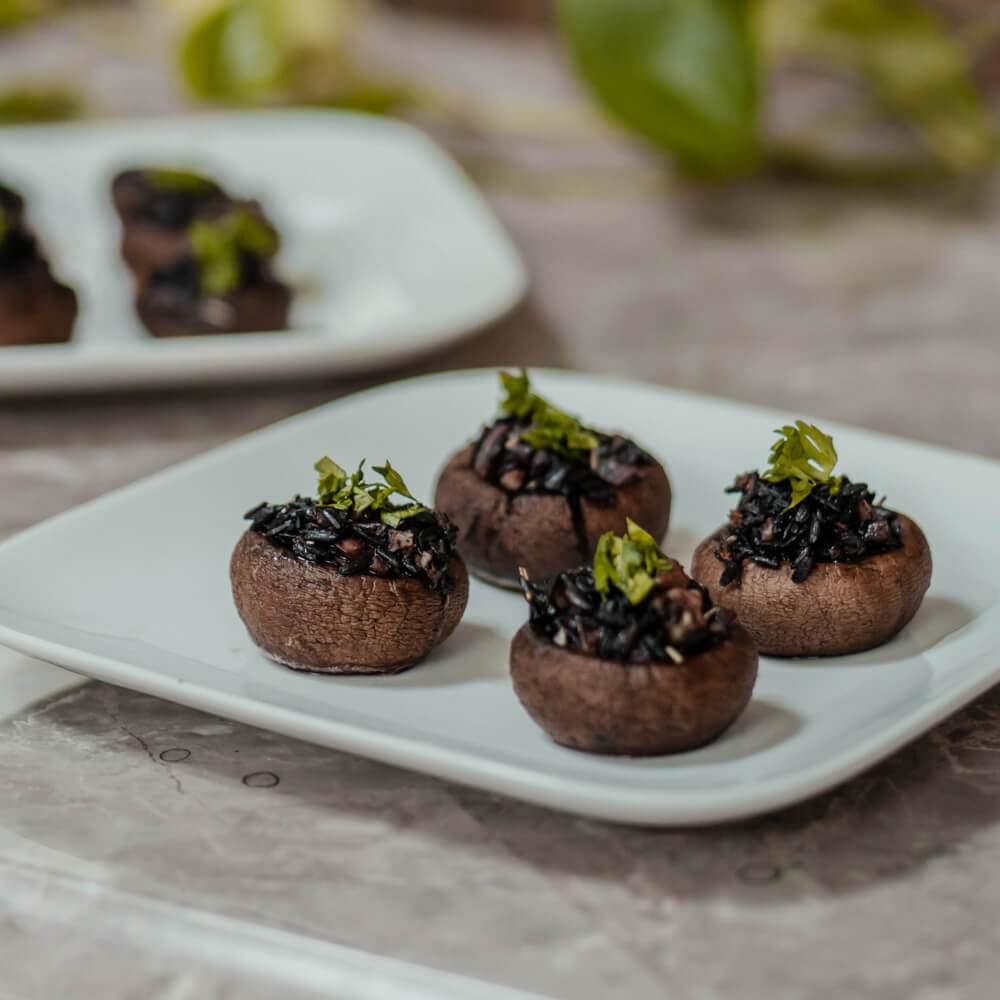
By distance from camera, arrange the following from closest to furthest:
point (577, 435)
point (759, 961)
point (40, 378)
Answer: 1. point (759, 961)
2. point (577, 435)
3. point (40, 378)

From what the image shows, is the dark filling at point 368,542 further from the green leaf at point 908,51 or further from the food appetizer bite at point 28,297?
the green leaf at point 908,51

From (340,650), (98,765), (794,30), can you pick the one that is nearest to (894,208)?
(794,30)

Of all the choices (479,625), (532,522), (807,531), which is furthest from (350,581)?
(807,531)

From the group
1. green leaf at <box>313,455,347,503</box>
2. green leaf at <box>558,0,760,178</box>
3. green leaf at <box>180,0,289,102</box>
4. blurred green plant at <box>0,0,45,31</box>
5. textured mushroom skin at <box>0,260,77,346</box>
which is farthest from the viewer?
blurred green plant at <box>0,0,45,31</box>

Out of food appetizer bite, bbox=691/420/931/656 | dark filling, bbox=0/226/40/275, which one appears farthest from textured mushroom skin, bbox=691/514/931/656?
dark filling, bbox=0/226/40/275

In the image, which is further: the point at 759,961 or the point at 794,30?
the point at 794,30

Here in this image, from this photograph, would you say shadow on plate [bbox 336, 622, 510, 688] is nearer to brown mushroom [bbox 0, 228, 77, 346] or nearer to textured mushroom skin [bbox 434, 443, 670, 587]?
textured mushroom skin [bbox 434, 443, 670, 587]

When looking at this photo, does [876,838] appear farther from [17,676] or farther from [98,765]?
[17,676]

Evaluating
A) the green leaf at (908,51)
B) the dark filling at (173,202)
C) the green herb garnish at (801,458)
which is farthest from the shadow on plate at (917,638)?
the green leaf at (908,51)
